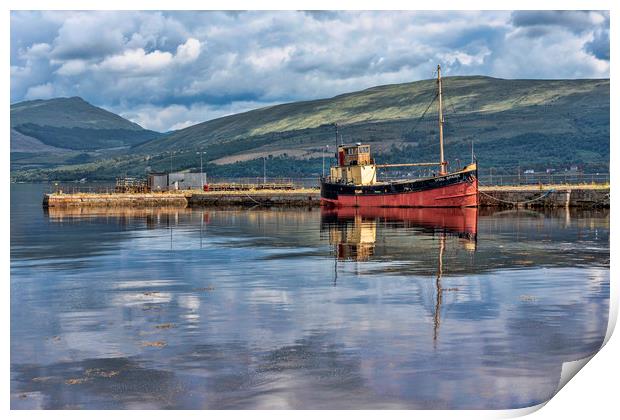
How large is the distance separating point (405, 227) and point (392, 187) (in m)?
38.5

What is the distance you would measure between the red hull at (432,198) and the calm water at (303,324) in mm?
51161

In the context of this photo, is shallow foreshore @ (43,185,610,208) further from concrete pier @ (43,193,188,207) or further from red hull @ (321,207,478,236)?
red hull @ (321,207,478,236)

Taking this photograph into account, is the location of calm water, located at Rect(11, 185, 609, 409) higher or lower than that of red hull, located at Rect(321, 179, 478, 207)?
lower

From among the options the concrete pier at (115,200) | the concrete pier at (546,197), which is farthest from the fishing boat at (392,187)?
the concrete pier at (115,200)

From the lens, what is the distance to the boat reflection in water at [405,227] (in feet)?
157

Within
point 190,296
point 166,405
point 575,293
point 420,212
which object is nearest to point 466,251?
point 575,293

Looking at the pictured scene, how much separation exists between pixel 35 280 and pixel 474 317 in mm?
20901

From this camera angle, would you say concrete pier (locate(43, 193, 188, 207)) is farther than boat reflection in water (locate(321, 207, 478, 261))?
Yes

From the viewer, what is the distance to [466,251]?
51.9 m

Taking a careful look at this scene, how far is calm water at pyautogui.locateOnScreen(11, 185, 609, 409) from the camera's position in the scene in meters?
19.6

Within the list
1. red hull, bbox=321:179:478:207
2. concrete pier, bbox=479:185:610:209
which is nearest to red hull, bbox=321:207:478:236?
red hull, bbox=321:179:478:207

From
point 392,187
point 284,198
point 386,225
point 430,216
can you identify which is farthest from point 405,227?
point 284,198

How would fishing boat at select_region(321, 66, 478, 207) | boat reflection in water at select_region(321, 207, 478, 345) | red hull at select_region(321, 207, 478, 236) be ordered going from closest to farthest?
boat reflection in water at select_region(321, 207, 478, 345), red hull at select_region(321, 207, 478, 236), fishing boat at select_region(321, 66, 478, 207)

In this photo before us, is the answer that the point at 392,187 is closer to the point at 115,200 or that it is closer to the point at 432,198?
the point at 432,198
